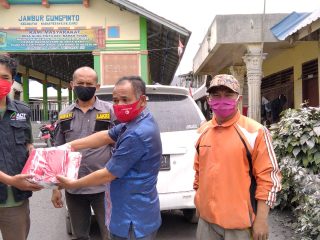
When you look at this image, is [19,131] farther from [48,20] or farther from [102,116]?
[48,20]

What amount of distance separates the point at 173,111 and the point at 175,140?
1.67ft

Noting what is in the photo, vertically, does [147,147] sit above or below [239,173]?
above

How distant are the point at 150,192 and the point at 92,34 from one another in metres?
11.1

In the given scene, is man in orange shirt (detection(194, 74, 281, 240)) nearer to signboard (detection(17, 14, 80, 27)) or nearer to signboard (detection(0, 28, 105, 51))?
signboard (detection(0, 28, 105, 51))

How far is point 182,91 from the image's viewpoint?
5398 millimetres

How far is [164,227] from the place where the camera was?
5.48m

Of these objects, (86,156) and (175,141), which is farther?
(175,141)

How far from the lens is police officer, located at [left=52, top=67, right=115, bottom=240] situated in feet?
11.5

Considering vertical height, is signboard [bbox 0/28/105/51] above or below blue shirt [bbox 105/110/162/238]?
above

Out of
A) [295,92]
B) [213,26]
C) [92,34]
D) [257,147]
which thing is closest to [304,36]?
[213,26]

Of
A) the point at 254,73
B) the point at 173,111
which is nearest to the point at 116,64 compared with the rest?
the point at 254,73

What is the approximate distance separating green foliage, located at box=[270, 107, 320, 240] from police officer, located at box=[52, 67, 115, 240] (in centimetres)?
215

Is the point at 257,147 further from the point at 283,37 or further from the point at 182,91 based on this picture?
the point at 283,37

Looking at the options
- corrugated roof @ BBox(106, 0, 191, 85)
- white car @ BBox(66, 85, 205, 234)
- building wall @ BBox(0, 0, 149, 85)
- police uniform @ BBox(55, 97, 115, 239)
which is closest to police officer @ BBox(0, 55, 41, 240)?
police uniform @ BBox(55, 97, 115, 239)
